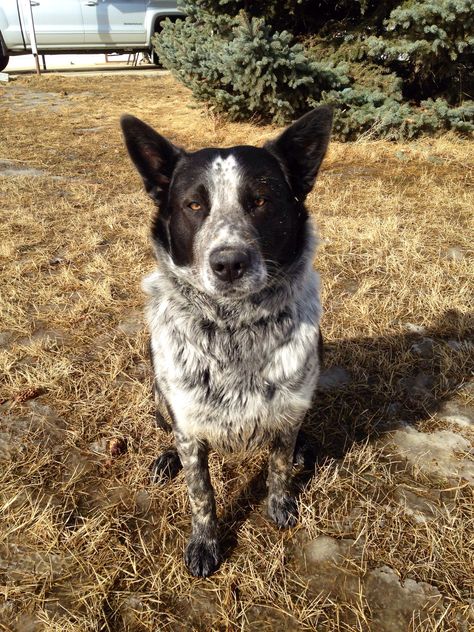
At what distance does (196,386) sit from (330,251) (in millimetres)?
2753

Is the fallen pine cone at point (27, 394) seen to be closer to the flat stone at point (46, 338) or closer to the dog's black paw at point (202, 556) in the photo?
the flat stone at point (46, 338)

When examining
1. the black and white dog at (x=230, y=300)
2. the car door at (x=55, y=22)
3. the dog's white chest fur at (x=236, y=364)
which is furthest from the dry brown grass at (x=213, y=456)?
the car door at (x=55, y=22)

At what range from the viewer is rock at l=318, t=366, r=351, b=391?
2.75 m

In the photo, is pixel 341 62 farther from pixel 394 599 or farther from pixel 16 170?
pixel 394 599

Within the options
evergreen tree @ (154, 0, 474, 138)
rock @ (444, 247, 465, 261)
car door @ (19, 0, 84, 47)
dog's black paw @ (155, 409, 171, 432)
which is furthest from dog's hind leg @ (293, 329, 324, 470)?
car door @ (19, 0, 84, 47)

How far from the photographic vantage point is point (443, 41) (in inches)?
200

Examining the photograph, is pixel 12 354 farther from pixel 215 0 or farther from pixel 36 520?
pixel 215 0

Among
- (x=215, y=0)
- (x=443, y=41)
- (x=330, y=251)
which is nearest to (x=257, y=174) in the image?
(x=330, y=251)

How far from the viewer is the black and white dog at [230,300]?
177 cm

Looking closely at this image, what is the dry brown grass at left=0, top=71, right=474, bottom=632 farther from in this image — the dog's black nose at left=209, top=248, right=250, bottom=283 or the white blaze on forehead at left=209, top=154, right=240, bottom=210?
the white blaze on forehead at left=209, top=154, right=240, bottom=210

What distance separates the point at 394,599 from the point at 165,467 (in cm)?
113

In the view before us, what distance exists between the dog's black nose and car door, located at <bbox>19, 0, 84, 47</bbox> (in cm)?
1212

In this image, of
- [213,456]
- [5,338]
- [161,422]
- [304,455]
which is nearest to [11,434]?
[161,422]

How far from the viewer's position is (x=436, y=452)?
2.28 metres
